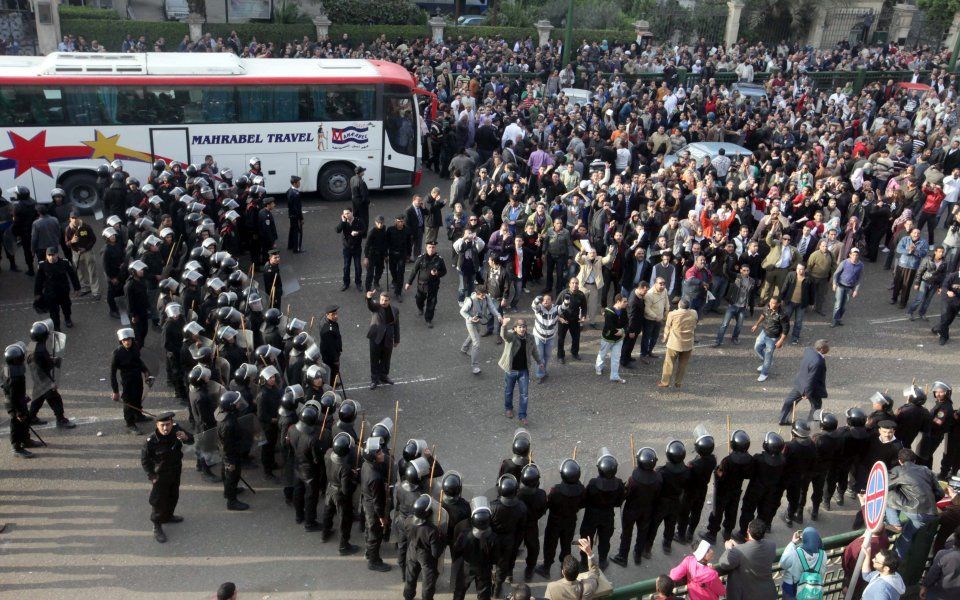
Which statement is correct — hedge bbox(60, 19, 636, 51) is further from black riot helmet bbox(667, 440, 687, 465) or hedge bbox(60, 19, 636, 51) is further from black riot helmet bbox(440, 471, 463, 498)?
black riot helmet bbox(667, 440, 687, 465)

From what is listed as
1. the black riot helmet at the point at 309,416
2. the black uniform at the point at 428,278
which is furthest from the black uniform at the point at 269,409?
the black uniform at the point at 428,278

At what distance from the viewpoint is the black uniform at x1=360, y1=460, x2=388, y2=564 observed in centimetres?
824

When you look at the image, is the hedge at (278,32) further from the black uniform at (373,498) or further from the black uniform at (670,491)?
the black uniform at (670,491)

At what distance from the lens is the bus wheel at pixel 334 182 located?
61.1 feet

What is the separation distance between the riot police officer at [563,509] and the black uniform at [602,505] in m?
A: 0.10

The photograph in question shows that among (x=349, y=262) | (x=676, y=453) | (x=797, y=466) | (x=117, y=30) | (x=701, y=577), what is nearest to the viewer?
(x=701, y=577)

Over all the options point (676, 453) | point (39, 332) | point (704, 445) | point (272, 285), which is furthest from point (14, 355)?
point (704, 445)

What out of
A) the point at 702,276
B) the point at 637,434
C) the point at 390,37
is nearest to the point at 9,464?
the point at 637,434

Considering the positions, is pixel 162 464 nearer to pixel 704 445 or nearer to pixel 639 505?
pixel 639 505

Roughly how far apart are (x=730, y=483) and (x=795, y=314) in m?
5.85

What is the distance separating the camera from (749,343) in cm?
1402

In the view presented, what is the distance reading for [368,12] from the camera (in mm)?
33531

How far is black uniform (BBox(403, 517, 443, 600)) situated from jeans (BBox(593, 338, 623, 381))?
526 centimetres

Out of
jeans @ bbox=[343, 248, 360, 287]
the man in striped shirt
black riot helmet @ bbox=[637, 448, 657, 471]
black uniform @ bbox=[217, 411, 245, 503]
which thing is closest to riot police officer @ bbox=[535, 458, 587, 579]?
black riot helmet @ bbox=[637, 448, 657, 471]
